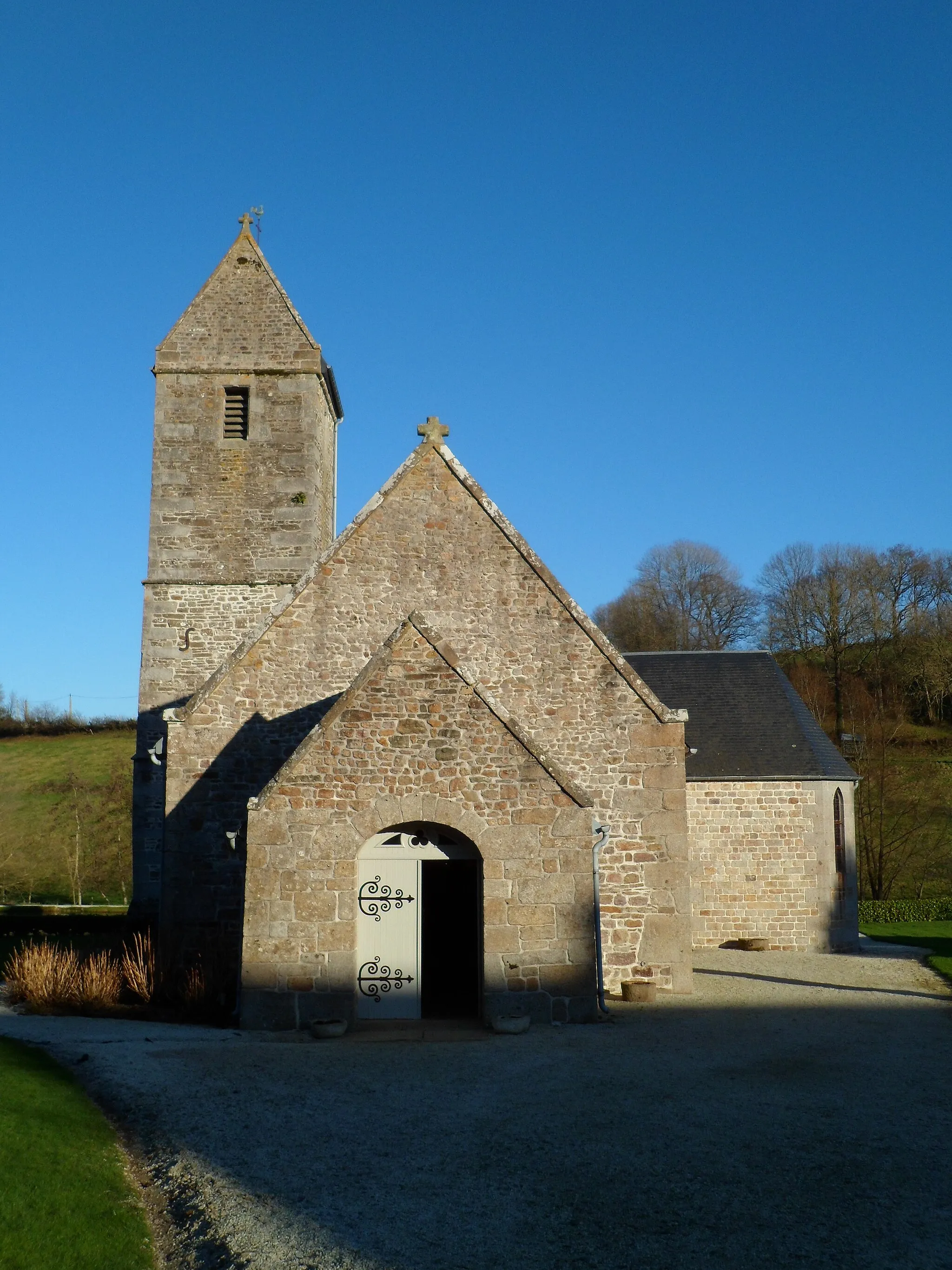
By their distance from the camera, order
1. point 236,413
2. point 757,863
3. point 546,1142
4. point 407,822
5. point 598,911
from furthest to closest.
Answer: point 757,863
point 236,413
point 598,911
point 407,822
point 546,1142

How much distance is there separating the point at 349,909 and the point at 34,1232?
579 centimetres

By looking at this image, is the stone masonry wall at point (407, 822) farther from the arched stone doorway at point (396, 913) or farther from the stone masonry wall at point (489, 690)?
the stone masonry wall at point (489, 690)

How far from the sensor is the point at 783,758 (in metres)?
20.2

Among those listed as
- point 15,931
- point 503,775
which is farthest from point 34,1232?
point 15,931

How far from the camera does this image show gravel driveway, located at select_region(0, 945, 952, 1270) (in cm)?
537

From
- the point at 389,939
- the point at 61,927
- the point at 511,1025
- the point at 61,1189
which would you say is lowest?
the point at 61,927

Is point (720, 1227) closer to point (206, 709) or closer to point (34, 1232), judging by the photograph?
point (34, 1232)

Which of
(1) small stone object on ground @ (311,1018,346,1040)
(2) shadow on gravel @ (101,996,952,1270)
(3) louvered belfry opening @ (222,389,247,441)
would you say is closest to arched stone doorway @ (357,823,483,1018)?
(1) small stone object on ground @ (311,1018,346,1040)

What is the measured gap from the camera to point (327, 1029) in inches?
413

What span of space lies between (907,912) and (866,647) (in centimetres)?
2176

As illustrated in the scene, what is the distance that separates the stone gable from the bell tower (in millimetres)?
20

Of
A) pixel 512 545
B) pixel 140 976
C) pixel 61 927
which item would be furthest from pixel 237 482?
pixel 61 927

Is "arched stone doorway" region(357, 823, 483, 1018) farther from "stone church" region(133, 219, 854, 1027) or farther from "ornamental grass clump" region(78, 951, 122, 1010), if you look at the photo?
"ornamental grass clump" region(78, 951, 122, 1010)

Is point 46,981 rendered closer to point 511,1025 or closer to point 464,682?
point 511,1025
